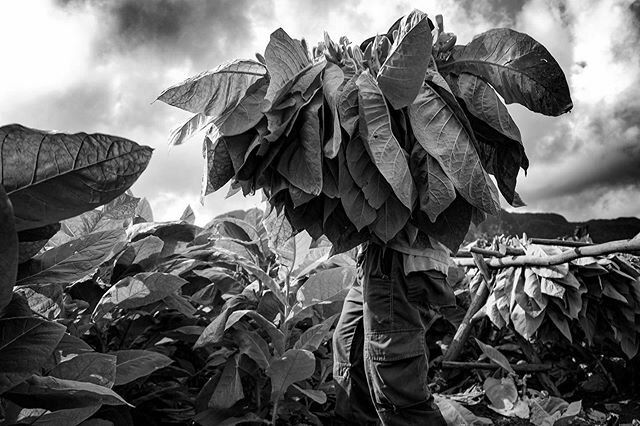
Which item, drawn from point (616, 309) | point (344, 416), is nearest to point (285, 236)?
point (344, 416)

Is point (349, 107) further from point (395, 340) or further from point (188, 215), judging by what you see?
point (188, 215)

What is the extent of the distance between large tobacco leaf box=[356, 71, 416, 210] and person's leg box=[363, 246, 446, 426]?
0.39 meters

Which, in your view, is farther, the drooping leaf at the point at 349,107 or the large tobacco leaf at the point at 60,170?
the drooping leaf at the point at 349,107

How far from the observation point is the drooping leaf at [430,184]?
4.31 feet

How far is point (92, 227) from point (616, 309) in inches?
101

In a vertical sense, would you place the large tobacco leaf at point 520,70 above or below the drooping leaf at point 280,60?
above

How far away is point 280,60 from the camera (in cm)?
129

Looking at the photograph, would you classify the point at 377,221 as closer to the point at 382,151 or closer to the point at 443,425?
the point at 382,151

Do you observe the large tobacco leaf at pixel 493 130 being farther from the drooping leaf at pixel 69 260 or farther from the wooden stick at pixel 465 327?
the wooden stick at pixel 465 327

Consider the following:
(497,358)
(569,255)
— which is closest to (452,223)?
Result: (569,255)

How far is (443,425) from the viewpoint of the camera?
168 cm

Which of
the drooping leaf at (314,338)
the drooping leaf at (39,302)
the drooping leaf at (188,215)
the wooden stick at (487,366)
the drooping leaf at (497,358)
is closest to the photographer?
the drooping leaf at (39,302)

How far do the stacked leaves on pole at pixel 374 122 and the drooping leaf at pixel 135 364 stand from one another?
1.45 ft

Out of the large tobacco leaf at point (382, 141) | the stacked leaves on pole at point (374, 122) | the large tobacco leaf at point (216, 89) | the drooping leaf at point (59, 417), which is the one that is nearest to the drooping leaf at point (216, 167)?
the stacked leaves on pole at point (374, 122)
